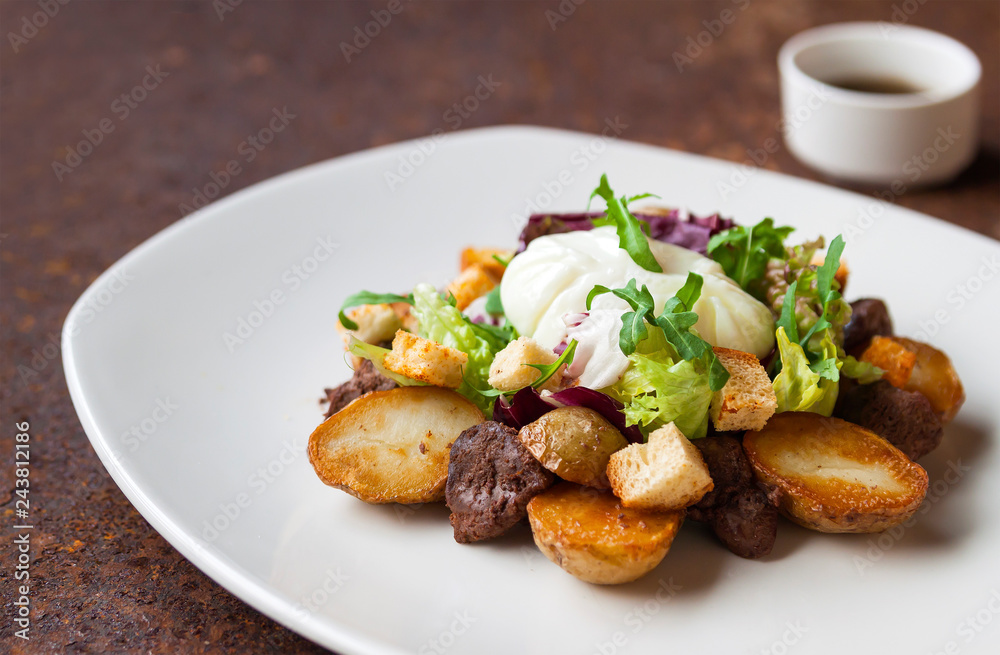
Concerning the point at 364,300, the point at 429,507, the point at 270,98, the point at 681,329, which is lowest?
the point at 270,98

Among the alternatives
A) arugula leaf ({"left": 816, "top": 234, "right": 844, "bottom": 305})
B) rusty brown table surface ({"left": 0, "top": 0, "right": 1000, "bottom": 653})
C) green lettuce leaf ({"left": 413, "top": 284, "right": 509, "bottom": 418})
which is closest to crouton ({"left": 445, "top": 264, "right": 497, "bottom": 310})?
green lettuce leaf ({"left": 413, "top": 284, "right": 509, "bottom": 418})

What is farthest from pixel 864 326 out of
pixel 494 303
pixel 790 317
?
pixel 494 303

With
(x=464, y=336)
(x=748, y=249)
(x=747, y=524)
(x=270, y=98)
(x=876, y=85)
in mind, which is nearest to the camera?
(x=747, y=524)

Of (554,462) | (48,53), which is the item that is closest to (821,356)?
(554,462)

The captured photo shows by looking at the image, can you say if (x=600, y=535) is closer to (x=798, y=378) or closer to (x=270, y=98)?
(x=798, y=378)

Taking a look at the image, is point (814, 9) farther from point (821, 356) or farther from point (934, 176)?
point (821, 356)

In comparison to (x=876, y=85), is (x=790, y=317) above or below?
above

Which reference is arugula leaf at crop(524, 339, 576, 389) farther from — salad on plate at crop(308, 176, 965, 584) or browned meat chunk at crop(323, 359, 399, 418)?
browned meat chunk at crop(323, 359, 399, 418)

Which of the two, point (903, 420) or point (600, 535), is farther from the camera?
point (903, 420)
